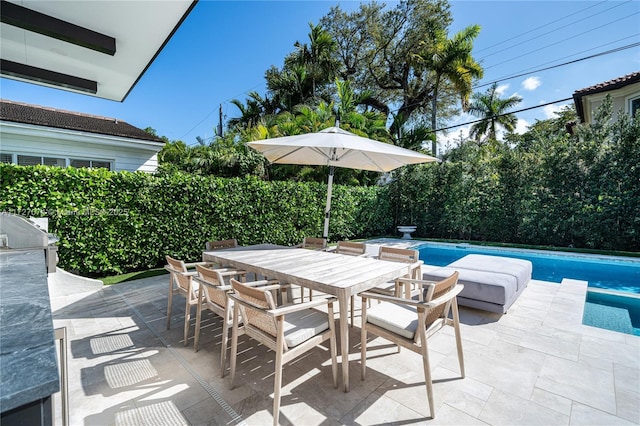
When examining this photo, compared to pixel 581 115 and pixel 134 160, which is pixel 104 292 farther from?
pixel 581 115

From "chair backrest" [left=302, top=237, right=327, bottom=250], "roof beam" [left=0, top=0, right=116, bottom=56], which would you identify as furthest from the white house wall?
"chair backrest" [left=302, top=237, right=327, bottom=250]

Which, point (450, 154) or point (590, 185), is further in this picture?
point (450, 154)

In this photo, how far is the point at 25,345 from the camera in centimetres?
78

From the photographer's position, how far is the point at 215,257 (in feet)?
12.8

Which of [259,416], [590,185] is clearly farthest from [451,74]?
[259,416]

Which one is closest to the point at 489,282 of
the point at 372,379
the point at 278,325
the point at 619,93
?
the point at 372,379

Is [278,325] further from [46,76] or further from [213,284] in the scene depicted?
[46,76]

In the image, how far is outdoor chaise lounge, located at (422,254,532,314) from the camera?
13.5 feet

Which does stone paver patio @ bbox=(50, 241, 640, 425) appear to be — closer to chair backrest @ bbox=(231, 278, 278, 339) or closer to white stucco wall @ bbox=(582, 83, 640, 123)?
chair backrest @ bbox=(231, 278, 278, 339)

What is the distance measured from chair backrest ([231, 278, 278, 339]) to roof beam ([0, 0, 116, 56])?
3374mm

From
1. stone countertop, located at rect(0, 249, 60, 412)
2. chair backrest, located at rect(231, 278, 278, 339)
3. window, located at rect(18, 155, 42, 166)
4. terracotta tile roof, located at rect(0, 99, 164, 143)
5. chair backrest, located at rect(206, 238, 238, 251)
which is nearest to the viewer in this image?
stone countertop, located at rect(0, 249, 60, 412)

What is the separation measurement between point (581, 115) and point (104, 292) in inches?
786

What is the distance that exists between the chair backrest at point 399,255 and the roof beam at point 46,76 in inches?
210

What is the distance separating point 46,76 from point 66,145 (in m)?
4.50
